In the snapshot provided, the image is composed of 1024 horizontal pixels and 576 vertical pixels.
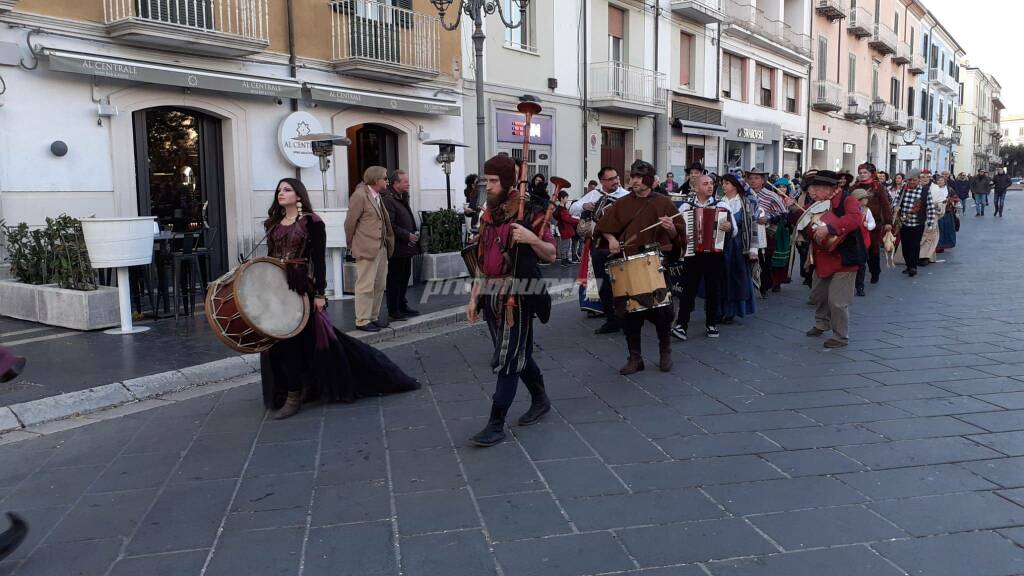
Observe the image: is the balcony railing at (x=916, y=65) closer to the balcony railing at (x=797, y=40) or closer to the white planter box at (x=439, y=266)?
the balcony railing at (x=797, y=40)

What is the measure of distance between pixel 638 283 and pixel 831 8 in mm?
31626

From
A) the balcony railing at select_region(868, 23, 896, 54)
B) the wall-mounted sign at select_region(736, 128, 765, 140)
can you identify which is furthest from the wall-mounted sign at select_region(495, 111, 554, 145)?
the balcony railing at select_region(868, 23, 896, 54)

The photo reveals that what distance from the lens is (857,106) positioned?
37.5 meters

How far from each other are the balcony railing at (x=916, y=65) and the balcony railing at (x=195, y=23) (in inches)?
1745

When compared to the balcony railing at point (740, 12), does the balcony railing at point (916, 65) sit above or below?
above

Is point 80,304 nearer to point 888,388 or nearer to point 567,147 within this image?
point 888,388

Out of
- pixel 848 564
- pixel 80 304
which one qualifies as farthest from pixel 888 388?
pixel 80 304

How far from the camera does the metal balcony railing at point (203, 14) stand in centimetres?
1048

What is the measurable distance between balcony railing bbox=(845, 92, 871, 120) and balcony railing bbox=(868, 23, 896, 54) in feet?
8.82

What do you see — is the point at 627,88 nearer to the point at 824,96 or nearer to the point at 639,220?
the point at 639,220

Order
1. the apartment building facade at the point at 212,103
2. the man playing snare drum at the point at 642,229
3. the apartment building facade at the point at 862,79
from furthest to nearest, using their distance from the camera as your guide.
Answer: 1. the apartment building facade at the point at 862,79
2. the apartment building facade at the point at 212,103
3. the man playing snare drum at the point at 642,229

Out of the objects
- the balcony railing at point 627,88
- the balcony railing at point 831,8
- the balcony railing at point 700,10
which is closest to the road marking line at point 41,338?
the balcony railing at point 627,88

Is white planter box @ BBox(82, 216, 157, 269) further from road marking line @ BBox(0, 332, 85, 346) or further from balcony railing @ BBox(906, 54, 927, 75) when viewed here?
balcony railing @ BBox(906, 54, 927, 75)

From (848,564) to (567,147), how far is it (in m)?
16.8
